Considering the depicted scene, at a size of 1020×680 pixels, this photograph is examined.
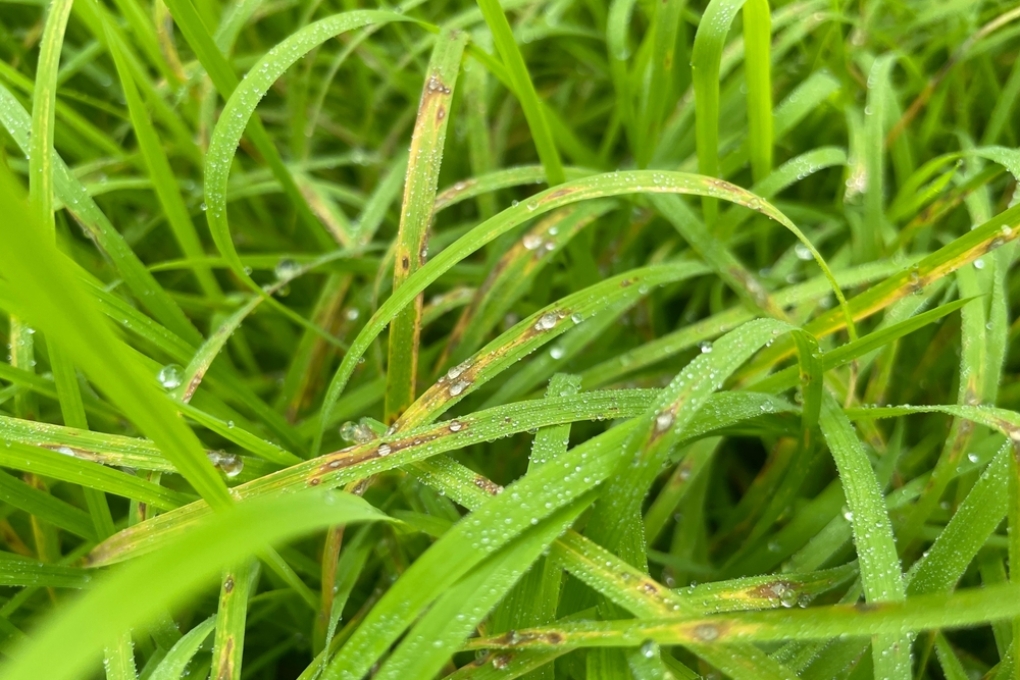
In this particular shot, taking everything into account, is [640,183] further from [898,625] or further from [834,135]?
[834,135]

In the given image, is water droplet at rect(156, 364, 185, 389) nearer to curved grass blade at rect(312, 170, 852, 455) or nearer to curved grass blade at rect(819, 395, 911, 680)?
curved grass blade at rect(312, 170, 852, 455)

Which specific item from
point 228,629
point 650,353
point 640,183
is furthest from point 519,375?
point 228,629

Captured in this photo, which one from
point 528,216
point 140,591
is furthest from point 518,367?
point 140,591

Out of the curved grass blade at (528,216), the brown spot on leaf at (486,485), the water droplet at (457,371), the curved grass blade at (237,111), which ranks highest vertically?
the curved grass blade at (237,111)

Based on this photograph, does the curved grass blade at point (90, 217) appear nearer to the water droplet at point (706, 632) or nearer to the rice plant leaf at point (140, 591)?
the rice plant leaf at point (140, 591)

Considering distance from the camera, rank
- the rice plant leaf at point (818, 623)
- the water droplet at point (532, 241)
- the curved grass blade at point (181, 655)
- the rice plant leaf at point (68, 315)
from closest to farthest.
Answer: the rice plant leaf at point (68, 315)
the rice plant leaf at point (818, 623)
the curved grass blade at point (181, 655)
the water droplet at point (532, 241)

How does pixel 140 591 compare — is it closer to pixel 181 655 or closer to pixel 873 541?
pixel 181 655

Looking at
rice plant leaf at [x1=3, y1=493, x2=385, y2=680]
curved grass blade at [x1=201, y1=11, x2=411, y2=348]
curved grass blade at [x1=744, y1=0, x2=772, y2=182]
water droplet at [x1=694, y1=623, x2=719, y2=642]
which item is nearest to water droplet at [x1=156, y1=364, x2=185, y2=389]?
curved grass blade at [x1=201, y1=11, x2=411, y2=348]

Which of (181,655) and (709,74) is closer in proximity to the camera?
(181,655)

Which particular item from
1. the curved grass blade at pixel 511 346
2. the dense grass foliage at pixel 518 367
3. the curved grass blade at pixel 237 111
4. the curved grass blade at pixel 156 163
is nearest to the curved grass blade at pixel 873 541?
the dense grass foliage at pixel 518 367
